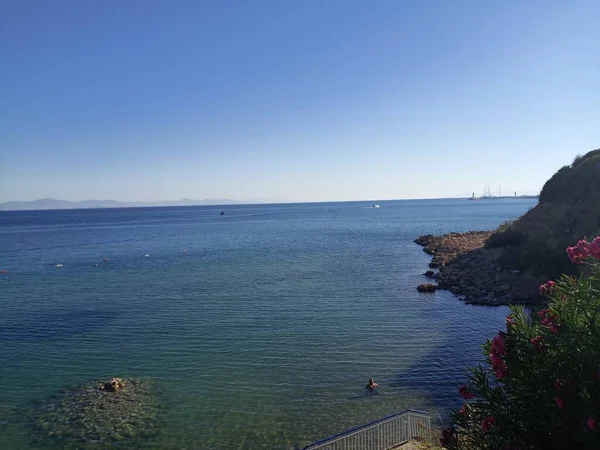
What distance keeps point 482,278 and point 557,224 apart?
1246cm

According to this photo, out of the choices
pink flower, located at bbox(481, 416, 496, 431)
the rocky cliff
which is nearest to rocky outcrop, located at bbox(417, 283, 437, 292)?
the rocky cliff

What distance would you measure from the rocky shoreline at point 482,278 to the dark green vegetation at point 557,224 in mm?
1123

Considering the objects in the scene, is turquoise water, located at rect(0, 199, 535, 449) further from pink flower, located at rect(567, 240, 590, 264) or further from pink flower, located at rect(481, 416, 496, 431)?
pink flower, located at rect(567, 240, 590, 264)

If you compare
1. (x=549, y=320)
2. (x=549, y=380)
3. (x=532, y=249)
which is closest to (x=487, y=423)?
(x=549, y=380)

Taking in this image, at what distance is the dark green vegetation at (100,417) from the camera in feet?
49.5

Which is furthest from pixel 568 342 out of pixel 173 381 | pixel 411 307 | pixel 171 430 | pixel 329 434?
pixel 411 307

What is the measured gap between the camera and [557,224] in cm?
4528

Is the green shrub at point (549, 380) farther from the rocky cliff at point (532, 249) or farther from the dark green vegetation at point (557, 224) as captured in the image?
the dark green vegetation at point (557, 224)

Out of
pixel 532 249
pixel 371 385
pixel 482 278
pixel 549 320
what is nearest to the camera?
pixel 549 320

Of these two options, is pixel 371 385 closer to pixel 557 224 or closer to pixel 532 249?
pixel 532 249

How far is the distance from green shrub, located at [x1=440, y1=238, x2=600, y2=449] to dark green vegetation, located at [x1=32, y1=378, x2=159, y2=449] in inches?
452

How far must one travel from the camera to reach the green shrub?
6395 millimetres

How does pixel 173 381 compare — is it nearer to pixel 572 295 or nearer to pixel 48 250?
pixel 572 295

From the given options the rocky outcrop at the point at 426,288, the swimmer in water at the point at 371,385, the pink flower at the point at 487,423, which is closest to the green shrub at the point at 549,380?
the pink flower at the point at 487,423
